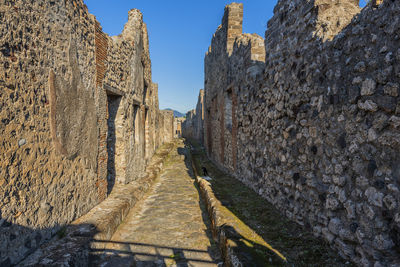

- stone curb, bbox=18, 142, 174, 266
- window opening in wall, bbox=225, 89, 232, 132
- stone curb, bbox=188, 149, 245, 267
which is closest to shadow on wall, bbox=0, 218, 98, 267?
stone curb, bbox=18, 142, 174, 266

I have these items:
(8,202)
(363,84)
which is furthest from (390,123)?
(8,202)

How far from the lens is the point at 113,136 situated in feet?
19.8

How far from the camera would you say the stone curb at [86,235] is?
2.42 m

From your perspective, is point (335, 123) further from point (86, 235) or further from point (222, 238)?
point (86, 235)

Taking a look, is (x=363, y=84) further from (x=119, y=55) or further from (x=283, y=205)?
(x=119, y=55)

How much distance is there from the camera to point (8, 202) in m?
2.31

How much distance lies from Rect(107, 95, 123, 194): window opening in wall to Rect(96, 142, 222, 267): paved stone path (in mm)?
1133

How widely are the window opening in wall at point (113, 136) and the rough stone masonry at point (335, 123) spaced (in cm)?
351

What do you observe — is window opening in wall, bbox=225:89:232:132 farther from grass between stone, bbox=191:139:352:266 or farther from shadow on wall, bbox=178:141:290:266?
shadow on wall, bbox=178:141:290:266

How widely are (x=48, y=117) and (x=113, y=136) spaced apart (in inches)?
120

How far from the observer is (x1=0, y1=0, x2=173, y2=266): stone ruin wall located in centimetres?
237

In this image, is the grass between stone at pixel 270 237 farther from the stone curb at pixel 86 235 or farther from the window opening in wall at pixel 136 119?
the window opening in wall at pixel 136 119

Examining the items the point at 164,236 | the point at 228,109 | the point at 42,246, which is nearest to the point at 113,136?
the point at 164,236

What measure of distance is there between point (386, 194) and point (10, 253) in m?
3.45
